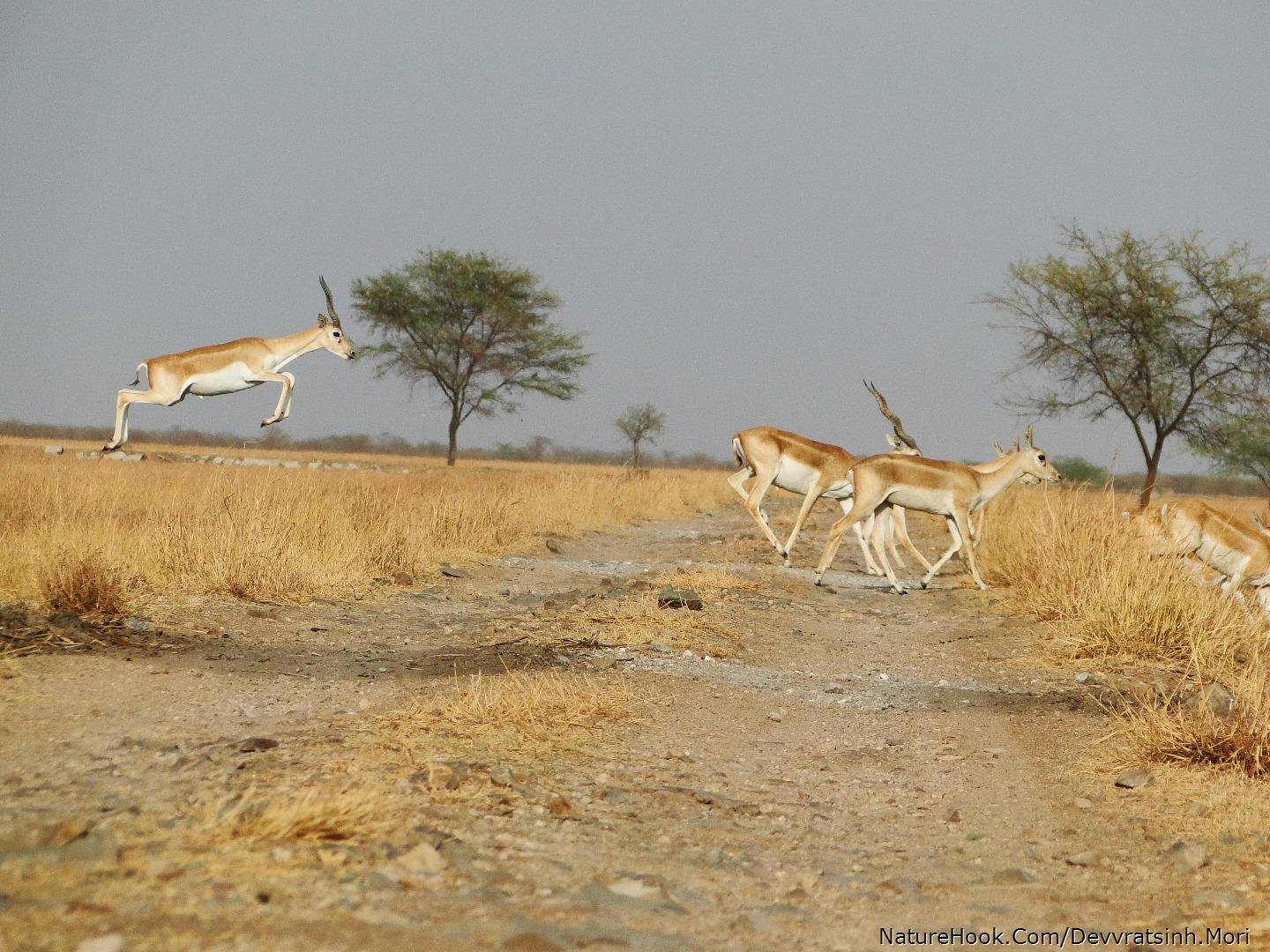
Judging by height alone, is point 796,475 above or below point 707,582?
above

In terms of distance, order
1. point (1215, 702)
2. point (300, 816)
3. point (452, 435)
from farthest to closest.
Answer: point (452, 435) → point (1215, 702) → point (300, 816)

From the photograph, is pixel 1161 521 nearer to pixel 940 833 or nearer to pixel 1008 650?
pixel 1008 650

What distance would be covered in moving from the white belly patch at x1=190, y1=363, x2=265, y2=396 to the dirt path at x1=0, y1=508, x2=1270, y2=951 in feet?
6.56

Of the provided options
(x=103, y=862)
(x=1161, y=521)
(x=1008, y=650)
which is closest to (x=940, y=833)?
(x=103, y=862)

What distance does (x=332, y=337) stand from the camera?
1120cm

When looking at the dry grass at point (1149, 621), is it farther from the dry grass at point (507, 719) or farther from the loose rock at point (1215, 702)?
the dry grass at point (507, 719)

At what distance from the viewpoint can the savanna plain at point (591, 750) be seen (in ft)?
12.2

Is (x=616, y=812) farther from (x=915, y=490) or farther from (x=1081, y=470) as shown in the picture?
(x=1081, y=470)

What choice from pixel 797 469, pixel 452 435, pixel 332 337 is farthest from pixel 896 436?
pixel 452 435

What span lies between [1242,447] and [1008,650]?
1026 inches

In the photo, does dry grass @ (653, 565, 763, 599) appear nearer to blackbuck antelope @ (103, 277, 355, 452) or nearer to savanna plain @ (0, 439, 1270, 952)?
savanna plain @ (0, 439, 1270, 952)

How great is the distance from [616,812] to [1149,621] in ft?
21.2

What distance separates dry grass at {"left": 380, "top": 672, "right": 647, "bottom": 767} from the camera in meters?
5.78

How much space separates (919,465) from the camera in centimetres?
1516
